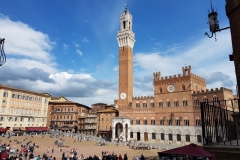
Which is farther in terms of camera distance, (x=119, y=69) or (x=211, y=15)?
(x=119, y=69)

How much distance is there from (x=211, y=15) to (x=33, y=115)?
58.3 m

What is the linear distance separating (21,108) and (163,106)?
3882 cm

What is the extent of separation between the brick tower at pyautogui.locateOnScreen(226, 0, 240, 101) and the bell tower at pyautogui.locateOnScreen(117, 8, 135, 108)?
46.1 m

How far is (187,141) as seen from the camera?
4097 cm

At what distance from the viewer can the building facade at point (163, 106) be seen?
40844 mm

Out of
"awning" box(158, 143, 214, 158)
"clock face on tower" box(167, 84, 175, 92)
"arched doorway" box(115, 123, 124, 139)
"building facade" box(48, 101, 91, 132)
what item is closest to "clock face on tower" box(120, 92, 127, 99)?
"arched doorway" box(115, 123, 124, 139)

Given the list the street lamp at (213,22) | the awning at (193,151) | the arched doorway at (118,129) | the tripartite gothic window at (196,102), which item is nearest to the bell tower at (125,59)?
the arched doorway at (118,129)

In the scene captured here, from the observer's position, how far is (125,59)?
5606 cm

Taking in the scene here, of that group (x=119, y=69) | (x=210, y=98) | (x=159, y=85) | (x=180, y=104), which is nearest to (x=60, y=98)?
(x=119, y=69)

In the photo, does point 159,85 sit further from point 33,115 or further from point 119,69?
point 33,115

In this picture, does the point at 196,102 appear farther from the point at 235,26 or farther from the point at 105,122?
the point at 235,26

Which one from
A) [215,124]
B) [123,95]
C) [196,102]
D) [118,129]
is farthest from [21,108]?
[215,124]

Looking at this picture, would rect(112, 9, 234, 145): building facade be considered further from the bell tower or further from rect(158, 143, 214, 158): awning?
rect(158, 143, 214, 158): awning

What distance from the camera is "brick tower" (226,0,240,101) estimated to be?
22.7 ft
